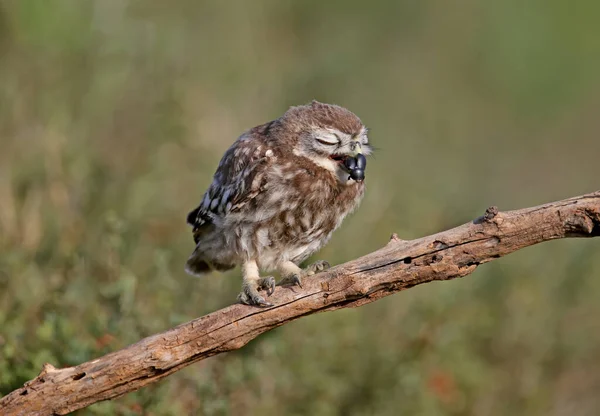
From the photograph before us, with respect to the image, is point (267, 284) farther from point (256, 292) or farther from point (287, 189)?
point (287, 189)

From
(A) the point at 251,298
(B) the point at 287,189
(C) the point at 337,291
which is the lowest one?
(C) the point at 337,291

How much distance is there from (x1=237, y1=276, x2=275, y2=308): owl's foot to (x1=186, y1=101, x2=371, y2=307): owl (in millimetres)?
11

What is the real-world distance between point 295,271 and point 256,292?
718 millimetres

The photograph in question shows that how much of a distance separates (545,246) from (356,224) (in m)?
1.96

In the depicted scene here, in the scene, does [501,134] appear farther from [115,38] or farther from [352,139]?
[352,139]

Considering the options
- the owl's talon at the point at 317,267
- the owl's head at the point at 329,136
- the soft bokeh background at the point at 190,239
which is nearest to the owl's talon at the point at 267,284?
the owl's talon at the point at 317,267

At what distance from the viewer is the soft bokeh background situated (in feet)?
17.5

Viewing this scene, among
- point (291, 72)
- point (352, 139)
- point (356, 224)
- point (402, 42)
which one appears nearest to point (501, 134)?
point (402, 42)

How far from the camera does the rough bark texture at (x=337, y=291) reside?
388 centimetres

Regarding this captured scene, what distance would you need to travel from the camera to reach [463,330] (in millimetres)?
6707

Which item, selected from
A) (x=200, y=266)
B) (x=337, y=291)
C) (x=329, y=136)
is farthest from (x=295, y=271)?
(x=337, y=291)

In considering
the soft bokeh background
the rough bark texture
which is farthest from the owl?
the rough bark texture

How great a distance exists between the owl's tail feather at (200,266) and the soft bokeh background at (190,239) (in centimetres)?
11

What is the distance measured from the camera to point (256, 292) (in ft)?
15.0
